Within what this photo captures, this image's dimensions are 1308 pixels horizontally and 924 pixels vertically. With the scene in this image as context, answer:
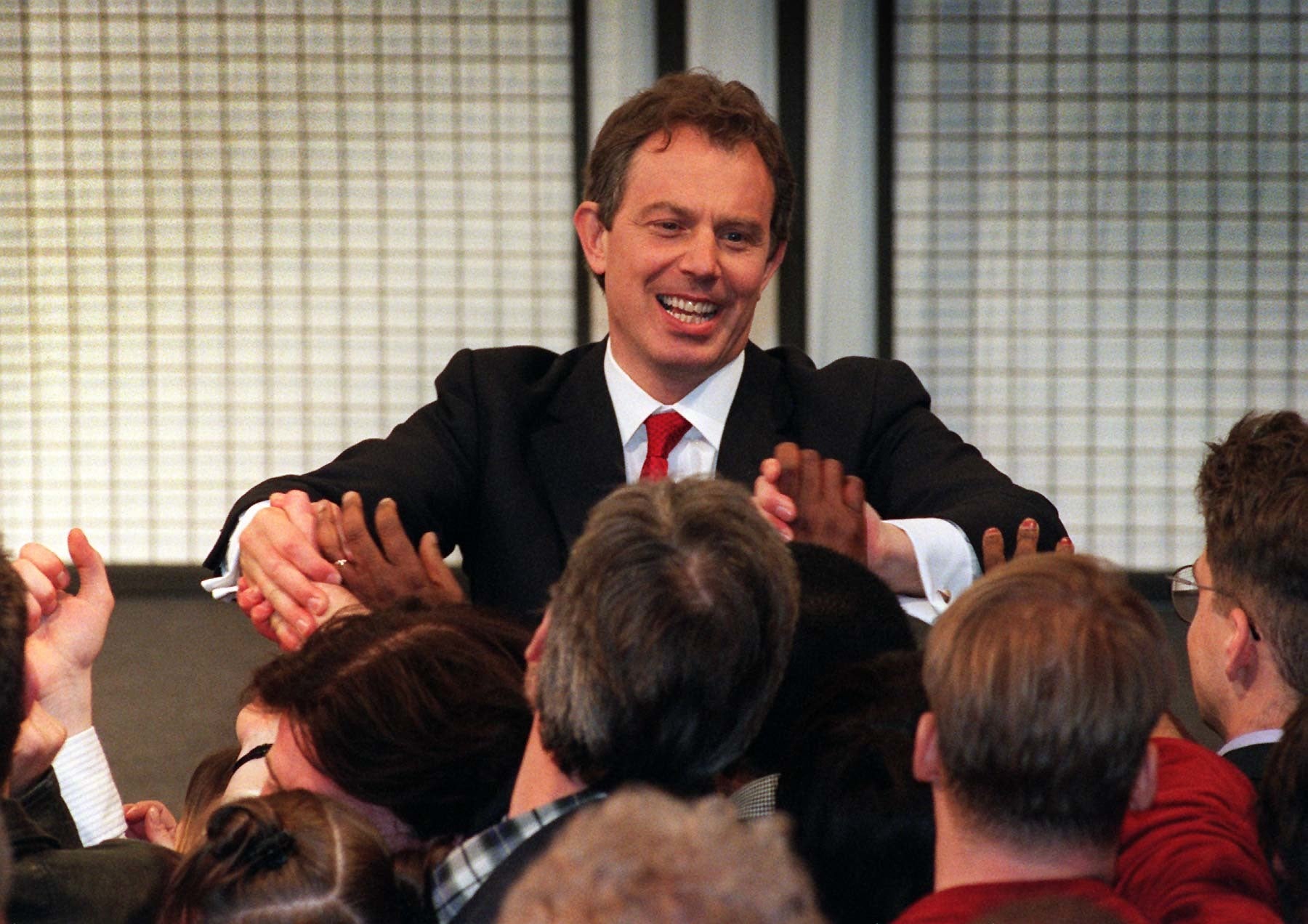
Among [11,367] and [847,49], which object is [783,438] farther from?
[11,367]

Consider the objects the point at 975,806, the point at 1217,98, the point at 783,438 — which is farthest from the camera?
the point at 1217,98

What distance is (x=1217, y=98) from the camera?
3316mm

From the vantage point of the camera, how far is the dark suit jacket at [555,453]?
200cm

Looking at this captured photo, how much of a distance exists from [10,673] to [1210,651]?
1035 millimetres

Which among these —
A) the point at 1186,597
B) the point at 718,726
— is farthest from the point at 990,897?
the point at 1186,597

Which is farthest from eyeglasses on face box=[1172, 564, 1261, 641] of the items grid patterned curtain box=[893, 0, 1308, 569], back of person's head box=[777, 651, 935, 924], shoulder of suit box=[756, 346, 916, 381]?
grid patterned curtain box=[893, 0, 1308, 569]

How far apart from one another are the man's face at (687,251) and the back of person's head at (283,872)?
1.01 meters

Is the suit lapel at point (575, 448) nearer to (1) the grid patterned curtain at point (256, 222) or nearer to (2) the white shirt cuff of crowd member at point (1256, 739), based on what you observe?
(2) the white shirt cuff of crowd member at point (1256, 739)

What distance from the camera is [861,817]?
3.79 feet

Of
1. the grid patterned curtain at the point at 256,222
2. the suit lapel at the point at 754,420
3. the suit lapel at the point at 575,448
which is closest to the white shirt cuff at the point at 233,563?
the suit lapel at the point at 575,448

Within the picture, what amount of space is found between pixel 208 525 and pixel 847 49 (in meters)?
1.70

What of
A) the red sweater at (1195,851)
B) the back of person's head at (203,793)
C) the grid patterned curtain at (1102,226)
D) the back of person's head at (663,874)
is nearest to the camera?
the back of person's head at (663,874)

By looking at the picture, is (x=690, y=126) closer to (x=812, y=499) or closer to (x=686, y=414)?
(x=686, y=414)

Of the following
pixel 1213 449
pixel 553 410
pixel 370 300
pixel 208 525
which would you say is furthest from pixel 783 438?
pixel 208 525
